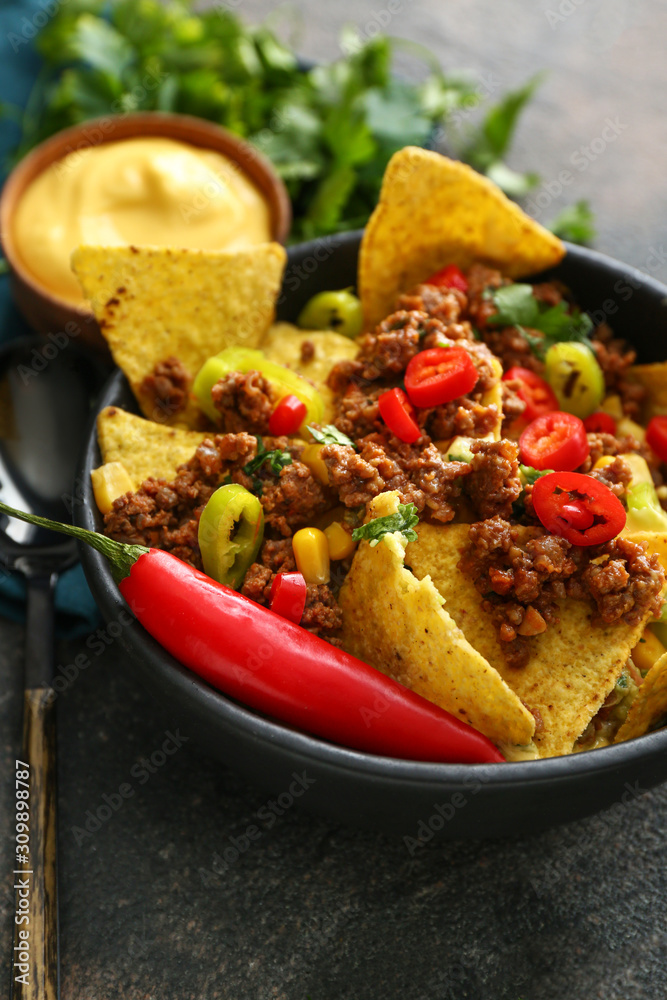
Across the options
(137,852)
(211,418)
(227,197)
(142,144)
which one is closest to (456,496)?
(211,418)

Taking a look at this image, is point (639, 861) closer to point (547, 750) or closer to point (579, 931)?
point (579, 931)

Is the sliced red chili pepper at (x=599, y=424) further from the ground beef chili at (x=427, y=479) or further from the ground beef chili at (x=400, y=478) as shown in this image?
the ground beef chili at (x=400, y=478)

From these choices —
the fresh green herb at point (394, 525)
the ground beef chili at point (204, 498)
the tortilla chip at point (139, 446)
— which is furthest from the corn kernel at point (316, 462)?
the tortilla chip at point (139, 446)

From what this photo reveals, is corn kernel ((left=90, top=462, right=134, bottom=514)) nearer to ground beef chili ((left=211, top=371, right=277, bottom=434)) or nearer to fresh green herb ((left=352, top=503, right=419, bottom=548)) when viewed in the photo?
ground beef chili ((left=211, top=371, right=277, bottom=434))

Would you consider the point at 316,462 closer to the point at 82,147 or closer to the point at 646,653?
the point at 646,653

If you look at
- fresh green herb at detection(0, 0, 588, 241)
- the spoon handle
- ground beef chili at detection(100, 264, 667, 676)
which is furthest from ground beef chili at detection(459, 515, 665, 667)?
fresh green herb at detection(0, 0, 588, 241)

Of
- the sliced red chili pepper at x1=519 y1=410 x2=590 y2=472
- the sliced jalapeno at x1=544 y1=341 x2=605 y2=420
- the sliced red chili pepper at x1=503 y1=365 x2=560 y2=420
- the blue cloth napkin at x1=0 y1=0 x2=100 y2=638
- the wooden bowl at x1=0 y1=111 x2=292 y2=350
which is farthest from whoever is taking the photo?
the blue cloth napkin at x1=0 y1=0 x2=100 y2=638
